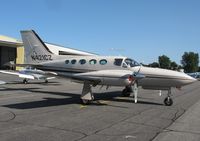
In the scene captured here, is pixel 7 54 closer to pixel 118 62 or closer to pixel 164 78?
pixel 118 62

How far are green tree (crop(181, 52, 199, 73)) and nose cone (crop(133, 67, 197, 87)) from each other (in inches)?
6981

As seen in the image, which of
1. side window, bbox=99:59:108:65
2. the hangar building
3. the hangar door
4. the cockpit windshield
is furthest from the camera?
the hangar door

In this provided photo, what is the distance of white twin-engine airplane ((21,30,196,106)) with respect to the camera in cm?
1622

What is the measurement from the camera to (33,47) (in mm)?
23469

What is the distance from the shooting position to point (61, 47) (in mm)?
92375

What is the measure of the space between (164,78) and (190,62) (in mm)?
183629

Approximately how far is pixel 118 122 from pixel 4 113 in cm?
462

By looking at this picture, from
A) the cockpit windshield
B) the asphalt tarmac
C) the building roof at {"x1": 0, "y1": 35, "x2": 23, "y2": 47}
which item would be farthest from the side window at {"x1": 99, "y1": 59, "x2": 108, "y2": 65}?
the building roof at {"x1": 0, "y1": 35, "x2": 23, "y2": 47}

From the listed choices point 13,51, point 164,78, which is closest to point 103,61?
point 164,78

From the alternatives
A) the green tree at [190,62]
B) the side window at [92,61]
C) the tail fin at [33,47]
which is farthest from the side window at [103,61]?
the green tree at [190,62]

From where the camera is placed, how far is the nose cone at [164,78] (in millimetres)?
16391

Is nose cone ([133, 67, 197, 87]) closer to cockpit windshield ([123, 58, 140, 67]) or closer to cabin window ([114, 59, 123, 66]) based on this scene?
cockpit windshield ([123, 58, 140, 67])

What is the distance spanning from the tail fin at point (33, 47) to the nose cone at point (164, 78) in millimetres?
8687

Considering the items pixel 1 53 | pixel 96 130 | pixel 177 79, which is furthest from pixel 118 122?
pixel 1 53
